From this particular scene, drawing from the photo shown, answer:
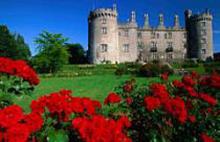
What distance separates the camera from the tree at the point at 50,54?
49.8 metres

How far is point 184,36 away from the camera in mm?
74188

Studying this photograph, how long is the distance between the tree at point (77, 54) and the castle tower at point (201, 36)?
73.8 ft

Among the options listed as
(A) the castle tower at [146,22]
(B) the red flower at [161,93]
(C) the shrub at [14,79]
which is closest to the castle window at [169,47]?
(A) the castle tower at [146,22]

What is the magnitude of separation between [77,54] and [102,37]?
18184 mm

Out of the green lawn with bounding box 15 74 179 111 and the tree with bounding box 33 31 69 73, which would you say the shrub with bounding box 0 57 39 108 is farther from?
the tree with bounding box 33 31 69 73

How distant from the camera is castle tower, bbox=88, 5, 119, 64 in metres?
65.0

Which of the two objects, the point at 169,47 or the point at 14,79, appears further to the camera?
the point at 169,47

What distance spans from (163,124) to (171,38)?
69.4m

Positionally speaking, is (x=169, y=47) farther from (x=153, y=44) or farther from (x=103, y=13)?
(x=103, y=13)

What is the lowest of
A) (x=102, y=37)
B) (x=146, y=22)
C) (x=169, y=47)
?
(x=169, y=47)

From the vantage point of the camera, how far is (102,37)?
6506 centimetres

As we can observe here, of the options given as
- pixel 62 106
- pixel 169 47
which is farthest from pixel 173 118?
pixel 169 47

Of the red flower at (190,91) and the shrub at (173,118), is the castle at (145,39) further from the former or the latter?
the shrub at (173,118)

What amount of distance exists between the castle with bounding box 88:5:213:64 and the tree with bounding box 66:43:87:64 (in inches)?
507
